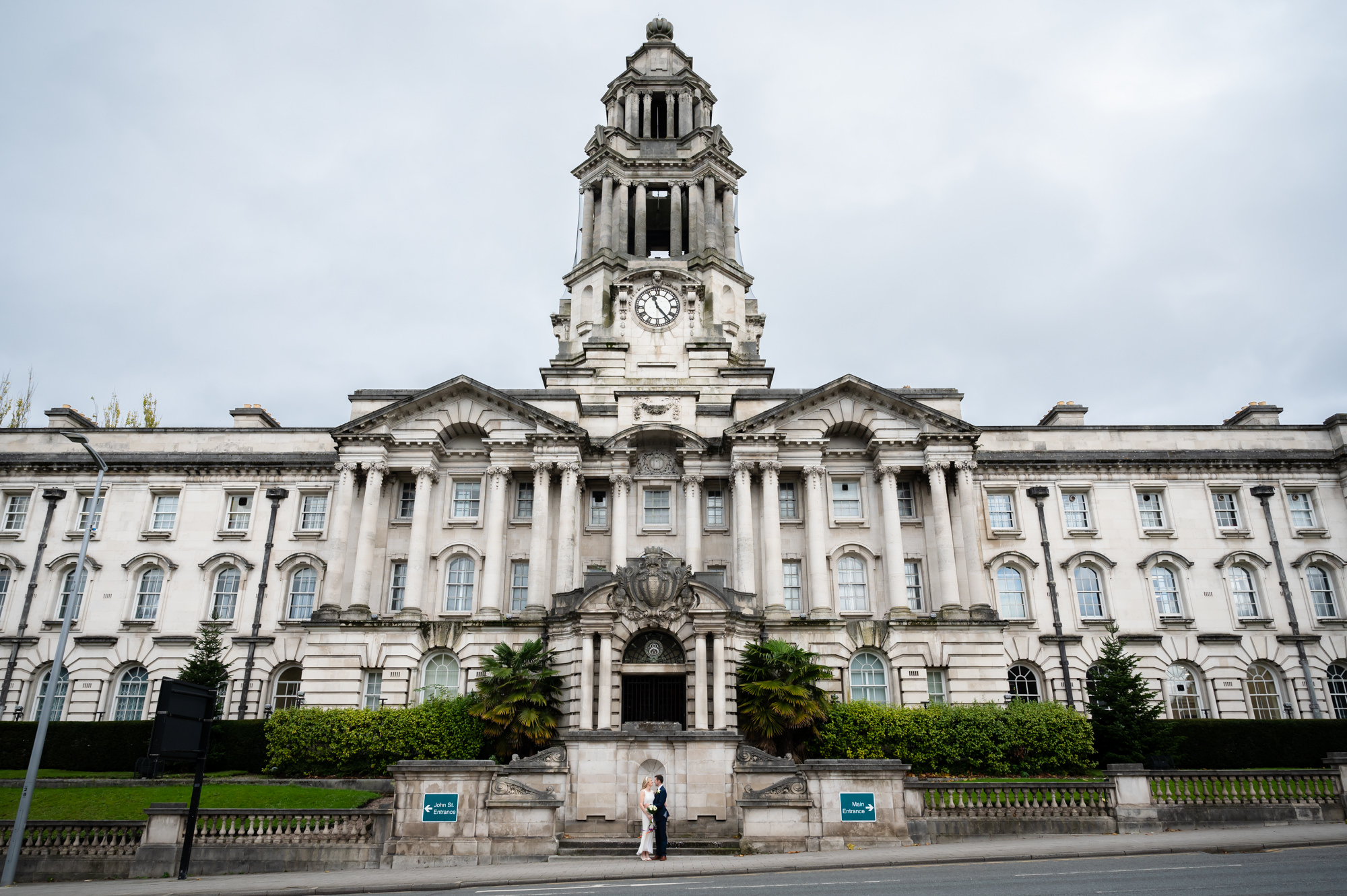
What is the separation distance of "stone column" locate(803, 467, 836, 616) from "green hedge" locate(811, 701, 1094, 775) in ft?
17.3

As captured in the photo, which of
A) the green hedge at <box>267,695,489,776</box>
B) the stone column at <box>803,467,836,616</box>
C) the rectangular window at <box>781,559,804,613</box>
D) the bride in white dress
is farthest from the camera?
the rectangular window at <box>781,559,804,613</box>

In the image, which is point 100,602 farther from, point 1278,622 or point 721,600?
point 1278,622


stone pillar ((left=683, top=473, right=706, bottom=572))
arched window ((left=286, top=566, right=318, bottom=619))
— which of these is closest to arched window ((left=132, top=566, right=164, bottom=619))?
arched window ((left=286, top=566, right=318, bottom=619))

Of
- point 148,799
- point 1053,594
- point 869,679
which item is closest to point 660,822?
point 148,799

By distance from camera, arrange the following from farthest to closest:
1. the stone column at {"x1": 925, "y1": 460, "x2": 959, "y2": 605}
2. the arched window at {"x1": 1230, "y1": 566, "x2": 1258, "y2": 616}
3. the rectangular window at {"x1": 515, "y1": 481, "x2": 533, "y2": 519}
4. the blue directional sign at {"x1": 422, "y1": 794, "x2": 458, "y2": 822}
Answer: the arched window at {"x1": 1230, "y1": 566, "x2": 1258, "y2": 616}
the rectangular window at {"x1": 515, "y1": 481, "x2": 533, "y2": 519}
the stone column at {"x1": 925, "y1": 460, "x2": 959, "y2": 605}
the blue directional sign at {"x1": 422, "y1": 794, "x2": 458, "y2": 822}

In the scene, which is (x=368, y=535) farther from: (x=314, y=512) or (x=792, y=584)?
(x=792, y=584)

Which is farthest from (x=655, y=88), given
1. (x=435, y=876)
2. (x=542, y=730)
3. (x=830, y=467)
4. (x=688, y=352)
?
(x=435, y=876)

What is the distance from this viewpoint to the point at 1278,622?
37.6 m

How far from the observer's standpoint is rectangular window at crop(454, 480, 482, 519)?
37594mm

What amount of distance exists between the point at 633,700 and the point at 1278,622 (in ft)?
94.1

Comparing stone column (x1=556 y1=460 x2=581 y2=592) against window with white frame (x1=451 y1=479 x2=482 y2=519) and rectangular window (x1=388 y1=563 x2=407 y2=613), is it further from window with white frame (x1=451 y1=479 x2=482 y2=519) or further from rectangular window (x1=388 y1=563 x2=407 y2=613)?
rectangular window (x1=388 y1=563 x2=407 y2=613)

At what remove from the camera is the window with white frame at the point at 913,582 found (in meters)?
36.3

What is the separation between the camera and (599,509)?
125 feet

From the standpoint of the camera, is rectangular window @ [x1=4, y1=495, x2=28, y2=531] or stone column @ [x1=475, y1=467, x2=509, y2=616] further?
rectangular window @ [x1=4, y1=495, x2=28, y2=531]
